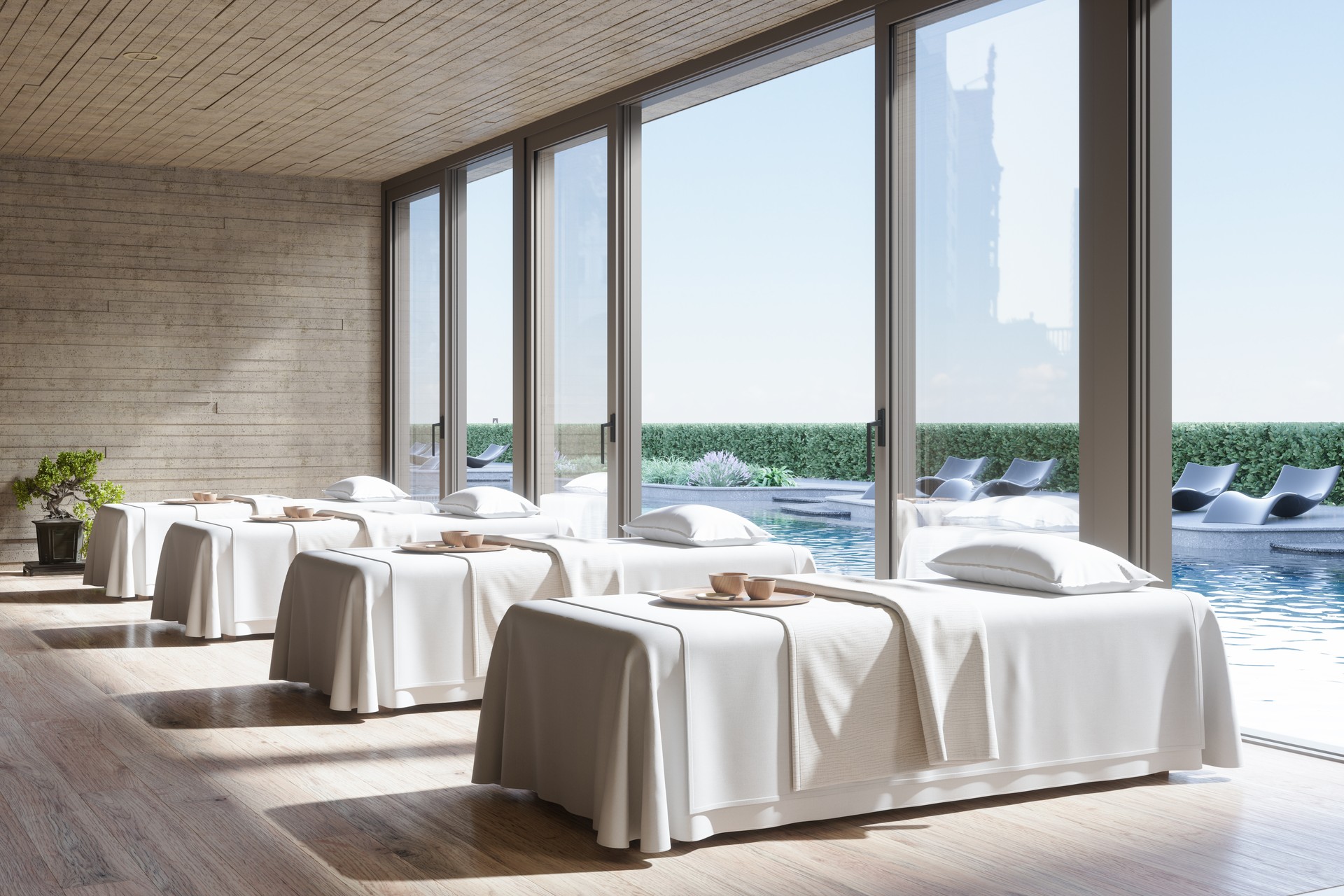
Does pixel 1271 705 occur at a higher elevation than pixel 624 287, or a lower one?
lower

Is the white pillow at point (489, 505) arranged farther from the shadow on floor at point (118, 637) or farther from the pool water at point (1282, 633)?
the pool water at point (1282, 633)

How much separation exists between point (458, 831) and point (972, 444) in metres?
2.38

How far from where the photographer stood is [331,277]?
8844 mm

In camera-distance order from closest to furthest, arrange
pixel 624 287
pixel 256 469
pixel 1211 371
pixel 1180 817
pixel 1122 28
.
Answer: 1. pixel 1180 817
2. pixel 1122 28
3. pixel 624 287
4. pixel 256 469
5. pixel 1211 371

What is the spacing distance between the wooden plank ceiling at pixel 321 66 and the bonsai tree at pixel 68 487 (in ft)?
6.18

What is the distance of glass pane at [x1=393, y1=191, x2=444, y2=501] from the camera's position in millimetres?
8312

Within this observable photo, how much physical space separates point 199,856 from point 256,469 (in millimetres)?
6376

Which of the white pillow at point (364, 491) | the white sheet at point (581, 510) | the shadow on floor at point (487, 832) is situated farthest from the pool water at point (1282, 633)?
the white pillow at point (364, 491)

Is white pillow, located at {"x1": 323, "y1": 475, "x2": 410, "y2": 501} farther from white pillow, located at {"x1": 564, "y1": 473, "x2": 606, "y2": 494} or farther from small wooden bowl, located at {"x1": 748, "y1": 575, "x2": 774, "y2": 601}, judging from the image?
small wooden bowl, located at {"x1": 748, "y1": 575, "x2": 774, "y2": 601}

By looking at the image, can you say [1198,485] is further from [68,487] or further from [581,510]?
[68,487]

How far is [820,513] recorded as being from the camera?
51.6ft

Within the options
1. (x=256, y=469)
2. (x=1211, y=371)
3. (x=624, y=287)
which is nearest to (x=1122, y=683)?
(x=624, y=287)

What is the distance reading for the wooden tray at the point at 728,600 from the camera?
9.61 feet

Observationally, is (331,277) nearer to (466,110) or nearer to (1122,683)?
(466,110)
